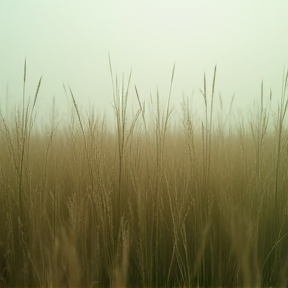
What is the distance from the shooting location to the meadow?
3.42ft

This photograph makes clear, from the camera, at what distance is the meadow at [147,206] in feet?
3.42

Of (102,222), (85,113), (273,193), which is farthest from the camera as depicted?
Result: (85,113)

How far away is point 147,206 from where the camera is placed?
117 cm

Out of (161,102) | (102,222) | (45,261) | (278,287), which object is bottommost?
(278,287)

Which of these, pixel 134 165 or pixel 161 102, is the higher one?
pixel 161 102

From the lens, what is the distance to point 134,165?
120 cm

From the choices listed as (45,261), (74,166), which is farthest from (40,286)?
(74,166)

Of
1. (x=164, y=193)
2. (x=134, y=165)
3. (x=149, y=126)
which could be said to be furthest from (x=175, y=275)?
(x=149, y=126)

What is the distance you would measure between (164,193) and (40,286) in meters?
0.61

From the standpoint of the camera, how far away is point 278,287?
1085mm

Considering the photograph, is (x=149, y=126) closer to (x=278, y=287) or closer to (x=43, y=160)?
(x=43, y=160)

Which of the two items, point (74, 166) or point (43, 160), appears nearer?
point (74, 166)

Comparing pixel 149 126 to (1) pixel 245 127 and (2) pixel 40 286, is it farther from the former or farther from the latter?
(2) pixel 40 286

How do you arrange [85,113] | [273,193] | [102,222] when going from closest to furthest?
1. [102,222]
2. [273,193]
3. [85,113]
